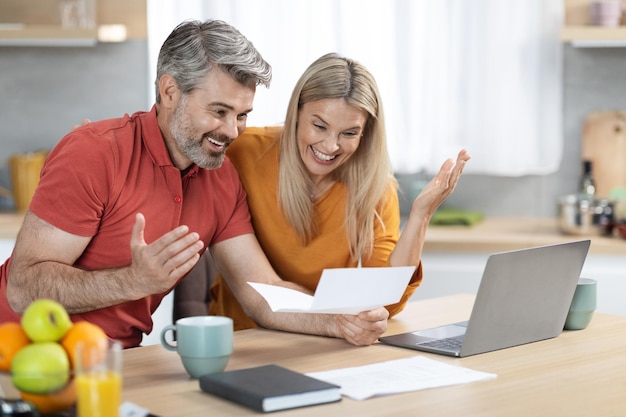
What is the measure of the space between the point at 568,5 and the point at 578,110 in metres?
0.46

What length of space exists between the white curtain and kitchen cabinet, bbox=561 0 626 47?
0.09 metres

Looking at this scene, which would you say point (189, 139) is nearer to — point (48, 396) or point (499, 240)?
point (48, 396)

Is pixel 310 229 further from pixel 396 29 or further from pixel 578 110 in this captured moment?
pixel 578 110

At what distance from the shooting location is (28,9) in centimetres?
422

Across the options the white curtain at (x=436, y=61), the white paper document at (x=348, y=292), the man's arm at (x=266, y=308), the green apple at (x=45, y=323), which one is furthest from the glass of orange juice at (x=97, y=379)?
the white curtain at (x=436, y=61)

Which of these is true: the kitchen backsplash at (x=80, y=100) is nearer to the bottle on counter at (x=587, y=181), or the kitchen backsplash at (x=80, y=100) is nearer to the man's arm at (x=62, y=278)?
the bottle on counter at (x=587, y=181)

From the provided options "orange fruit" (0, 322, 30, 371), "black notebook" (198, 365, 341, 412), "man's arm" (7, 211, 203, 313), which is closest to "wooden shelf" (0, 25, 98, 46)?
"man's arm" (7, 211, 203, 313)

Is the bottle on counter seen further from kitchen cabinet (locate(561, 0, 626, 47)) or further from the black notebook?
the black notebook

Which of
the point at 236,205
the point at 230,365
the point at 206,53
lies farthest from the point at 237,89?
the point at 230,365

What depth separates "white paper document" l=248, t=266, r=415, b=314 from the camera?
5.92 feet

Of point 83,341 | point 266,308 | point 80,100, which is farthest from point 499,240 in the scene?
point 83,341

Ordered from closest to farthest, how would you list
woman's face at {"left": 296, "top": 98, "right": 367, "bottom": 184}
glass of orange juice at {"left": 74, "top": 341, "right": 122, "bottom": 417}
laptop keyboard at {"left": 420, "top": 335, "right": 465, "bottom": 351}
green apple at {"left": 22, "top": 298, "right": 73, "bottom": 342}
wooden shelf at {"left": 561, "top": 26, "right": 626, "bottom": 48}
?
glass of orange juice at {"left": 74, "top": 341, "right": 122, "bottom": 417} < green apple at {"left": 22, "top": 298, "right": 73, "bottom": 342} < laptop keyboard at {"left": 420, "top": 335, "right": 465, "bottom": 351} < woman's face at {"left": 296, "top": 98, "right": 367, "bottom": 184} < wooden shelf at {"left": 561, "top": 26, "right": 626, "bottom": 48}

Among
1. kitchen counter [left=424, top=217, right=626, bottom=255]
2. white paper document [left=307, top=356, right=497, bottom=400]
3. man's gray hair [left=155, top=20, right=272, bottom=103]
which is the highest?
man's gray hair [left=155, top=20, right=272, bottom=103]

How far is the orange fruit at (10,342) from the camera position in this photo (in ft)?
4.51
